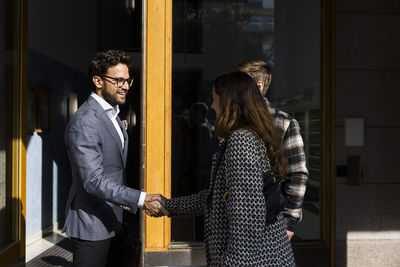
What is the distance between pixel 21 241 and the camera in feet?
11.5

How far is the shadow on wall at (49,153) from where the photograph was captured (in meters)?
5.83

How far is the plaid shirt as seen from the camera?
2381 mm

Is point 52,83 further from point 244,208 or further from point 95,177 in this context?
point 244,208

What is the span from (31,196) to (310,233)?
3797mm

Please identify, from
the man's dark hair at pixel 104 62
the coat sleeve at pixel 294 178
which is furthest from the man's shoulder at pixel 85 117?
the coat sleeve at pixel 294 178

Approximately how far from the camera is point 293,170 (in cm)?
242

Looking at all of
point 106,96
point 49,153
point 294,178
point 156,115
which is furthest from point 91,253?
point 49,153

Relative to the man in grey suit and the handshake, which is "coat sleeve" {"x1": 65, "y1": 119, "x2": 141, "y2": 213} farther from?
the handshake

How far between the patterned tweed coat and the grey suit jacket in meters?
0.54

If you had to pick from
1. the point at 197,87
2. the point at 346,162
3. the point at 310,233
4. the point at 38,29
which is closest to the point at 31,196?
the point at 38,29

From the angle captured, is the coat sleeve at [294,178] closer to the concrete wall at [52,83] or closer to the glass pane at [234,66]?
the glass pane at [234,66]

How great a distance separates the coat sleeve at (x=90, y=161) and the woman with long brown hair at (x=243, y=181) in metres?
0.51

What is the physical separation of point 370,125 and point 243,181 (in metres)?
2.90

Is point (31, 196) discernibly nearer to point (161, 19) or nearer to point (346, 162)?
point (161, 19)
